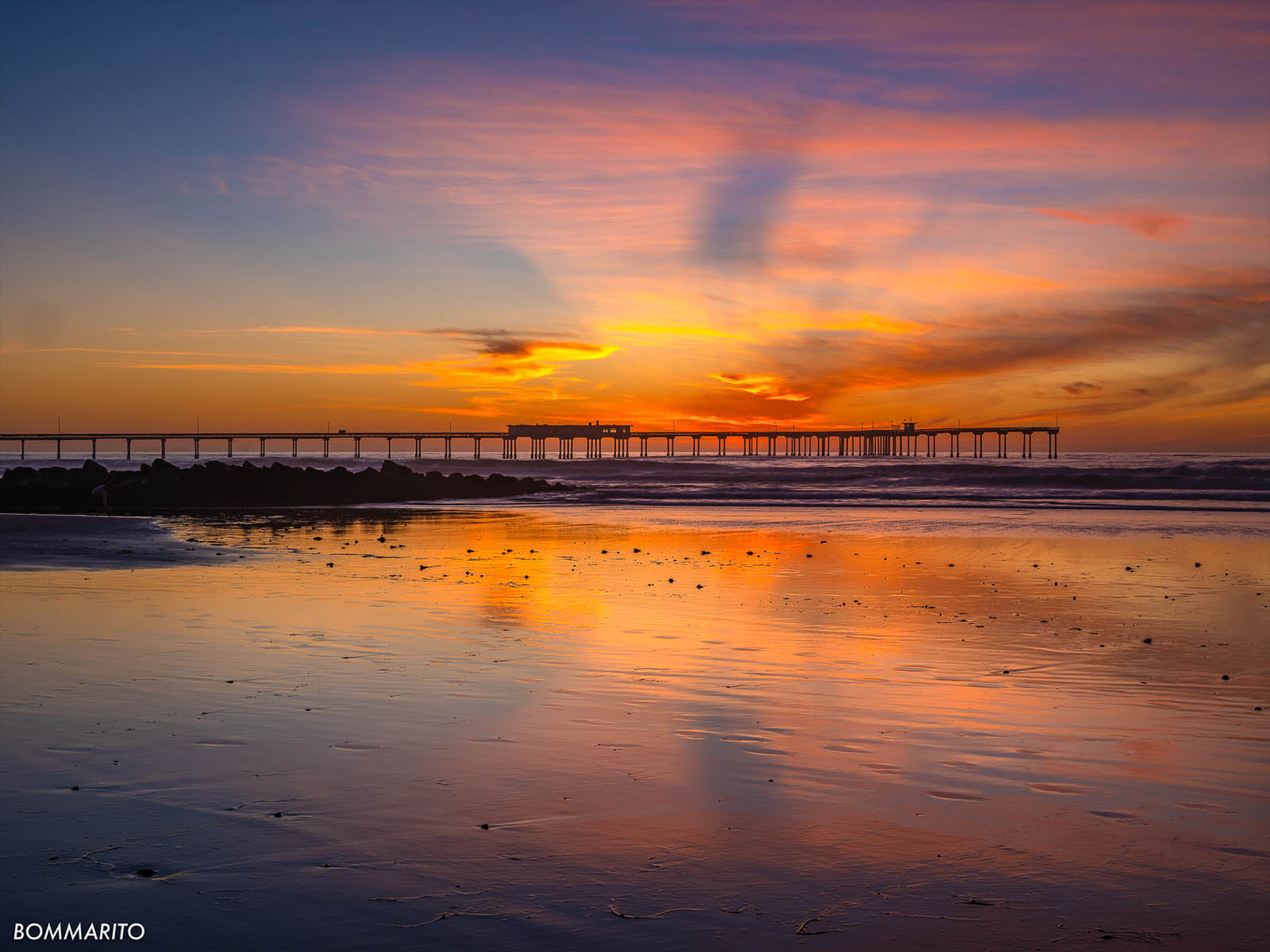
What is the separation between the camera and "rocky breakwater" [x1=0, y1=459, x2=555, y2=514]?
1597 inches

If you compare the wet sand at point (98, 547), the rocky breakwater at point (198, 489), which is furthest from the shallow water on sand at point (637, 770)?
the rocky breakwater at point (198, 489)

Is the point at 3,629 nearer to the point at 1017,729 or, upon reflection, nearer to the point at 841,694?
the point at 841,694

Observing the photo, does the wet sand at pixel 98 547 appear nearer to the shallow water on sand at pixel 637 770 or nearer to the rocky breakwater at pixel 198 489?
the shallow water on sand at pixel 637 770

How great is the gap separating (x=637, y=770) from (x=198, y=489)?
4156 centimetres

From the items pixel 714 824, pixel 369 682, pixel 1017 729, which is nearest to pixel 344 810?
pixel 714 824

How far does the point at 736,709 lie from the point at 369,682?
2989 millimetres

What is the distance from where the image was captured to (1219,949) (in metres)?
3.87

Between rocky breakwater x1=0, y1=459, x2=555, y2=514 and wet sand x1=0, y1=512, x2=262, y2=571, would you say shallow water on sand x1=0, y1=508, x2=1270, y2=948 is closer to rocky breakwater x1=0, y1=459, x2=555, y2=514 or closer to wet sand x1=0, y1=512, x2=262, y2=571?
wet sand x1=0, y1=512, x2=262, y2=571

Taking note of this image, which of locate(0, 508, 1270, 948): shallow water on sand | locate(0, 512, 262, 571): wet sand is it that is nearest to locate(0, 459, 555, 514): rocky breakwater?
locate(0, 512, 262, 571): wet sand

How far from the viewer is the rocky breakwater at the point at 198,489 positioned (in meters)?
40.6

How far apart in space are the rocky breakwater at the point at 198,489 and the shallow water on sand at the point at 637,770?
30.4 metres

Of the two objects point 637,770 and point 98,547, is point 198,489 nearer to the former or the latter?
point 98,547

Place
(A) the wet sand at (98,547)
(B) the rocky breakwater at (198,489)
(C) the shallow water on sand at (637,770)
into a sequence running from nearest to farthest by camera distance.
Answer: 1. (C) the shallow water on sand at (637,770)
2. (A) the wet sand at (98,547)
3. (B) the rocky breakwater at (198,489)

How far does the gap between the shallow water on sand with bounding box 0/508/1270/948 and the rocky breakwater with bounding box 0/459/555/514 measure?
30.4 meters
